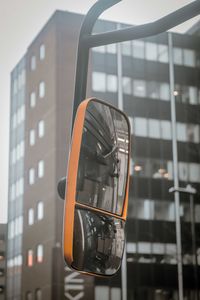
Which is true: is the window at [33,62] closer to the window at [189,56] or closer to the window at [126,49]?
the window at [126,49]

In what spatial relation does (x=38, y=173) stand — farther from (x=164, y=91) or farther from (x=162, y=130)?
(x=164, y=91)

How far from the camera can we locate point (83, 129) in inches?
61.7

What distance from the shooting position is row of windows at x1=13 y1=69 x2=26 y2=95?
68688 mm

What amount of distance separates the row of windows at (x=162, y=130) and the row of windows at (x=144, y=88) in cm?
209

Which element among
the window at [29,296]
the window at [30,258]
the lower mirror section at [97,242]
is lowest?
the lower mirror section at [97,242]

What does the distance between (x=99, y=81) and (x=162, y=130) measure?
673 cm

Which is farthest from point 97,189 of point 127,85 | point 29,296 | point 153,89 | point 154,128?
point 153,89

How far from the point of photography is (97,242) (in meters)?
1.62

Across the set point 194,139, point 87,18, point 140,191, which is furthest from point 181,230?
point 87,18

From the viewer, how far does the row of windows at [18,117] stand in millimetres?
67875

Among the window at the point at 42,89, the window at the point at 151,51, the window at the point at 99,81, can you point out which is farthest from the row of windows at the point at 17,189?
the window at the point at 151,51

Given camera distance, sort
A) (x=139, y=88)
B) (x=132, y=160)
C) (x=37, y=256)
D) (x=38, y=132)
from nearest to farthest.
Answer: (x=37, y=256) < (x=132, y=160) < (x=139, y=88) < (x=38, y=132)

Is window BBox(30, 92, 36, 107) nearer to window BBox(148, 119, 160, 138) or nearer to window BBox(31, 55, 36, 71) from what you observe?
window BBox(31, 55, 36, 71)

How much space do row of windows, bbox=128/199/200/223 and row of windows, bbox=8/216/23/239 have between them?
33.9ft
